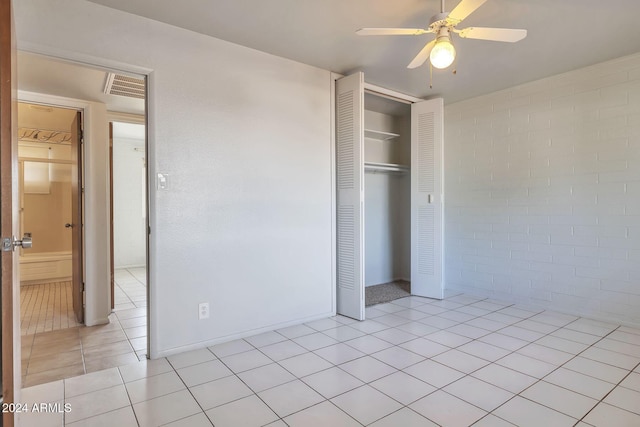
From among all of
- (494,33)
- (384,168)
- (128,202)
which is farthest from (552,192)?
(128,202)

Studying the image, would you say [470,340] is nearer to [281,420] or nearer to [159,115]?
[281,420]

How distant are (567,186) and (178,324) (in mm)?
4168

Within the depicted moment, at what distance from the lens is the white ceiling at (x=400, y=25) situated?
2.39m

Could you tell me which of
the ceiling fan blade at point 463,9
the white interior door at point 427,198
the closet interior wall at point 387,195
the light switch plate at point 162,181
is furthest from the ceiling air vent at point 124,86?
the white interior door at point 427,198

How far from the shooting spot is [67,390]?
2.19 meters

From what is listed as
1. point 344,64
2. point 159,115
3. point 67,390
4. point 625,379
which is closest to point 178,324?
point 67,390

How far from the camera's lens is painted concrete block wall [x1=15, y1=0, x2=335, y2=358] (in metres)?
2.49

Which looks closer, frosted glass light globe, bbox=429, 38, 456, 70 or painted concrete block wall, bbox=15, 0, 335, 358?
frosted glass light globe, bbox=429, 38, 456, 70

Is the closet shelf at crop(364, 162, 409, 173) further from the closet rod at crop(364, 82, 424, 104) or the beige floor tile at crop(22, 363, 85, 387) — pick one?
the beige floor tile at crop(22, 363, 85, 387)

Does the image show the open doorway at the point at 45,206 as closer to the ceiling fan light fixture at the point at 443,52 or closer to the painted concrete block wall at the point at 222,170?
the painted concrete block wall at the point at 222,170

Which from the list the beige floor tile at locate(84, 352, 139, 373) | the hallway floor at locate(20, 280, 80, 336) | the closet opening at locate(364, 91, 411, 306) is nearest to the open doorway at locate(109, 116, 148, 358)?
the hallway floor at locate(20, 280, 80, 336)

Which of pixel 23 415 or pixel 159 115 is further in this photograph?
pixel 159 115

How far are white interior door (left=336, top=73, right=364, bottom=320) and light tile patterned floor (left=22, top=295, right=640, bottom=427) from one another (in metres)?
0.45

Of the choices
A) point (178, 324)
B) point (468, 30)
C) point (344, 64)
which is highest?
point (344, 64)
